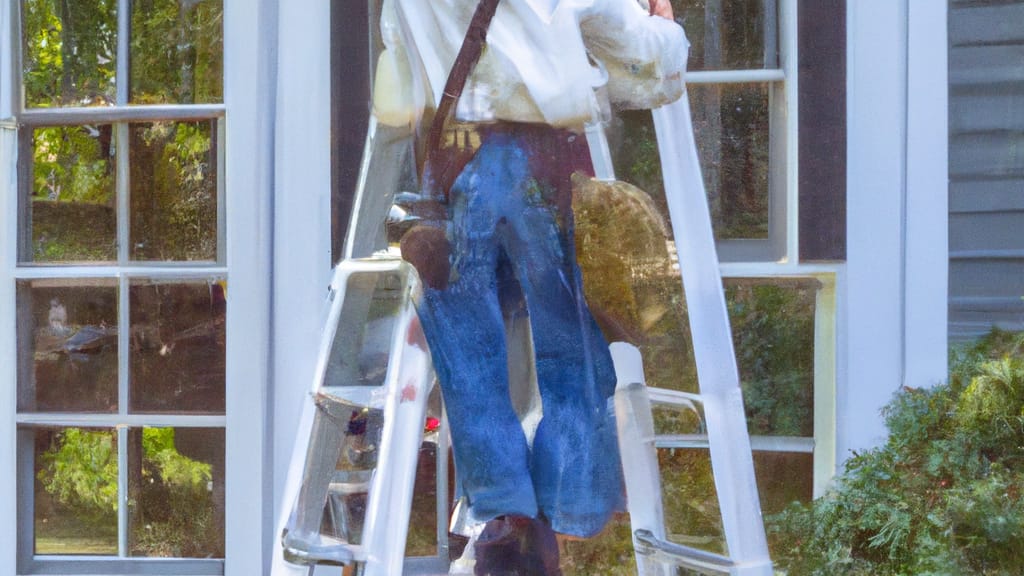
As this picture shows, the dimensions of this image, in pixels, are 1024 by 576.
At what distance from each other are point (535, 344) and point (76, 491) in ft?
4.13

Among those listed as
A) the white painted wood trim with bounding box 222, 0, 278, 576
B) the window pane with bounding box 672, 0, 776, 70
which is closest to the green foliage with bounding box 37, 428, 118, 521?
the white painted wood trim with bounding box 222, 0, 278, 576

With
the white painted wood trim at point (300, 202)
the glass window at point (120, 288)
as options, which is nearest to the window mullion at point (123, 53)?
the glass window at point (120, 288)

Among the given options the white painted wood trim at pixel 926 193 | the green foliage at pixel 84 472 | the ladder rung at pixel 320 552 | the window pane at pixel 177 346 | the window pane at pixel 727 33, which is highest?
the window pane at pixel 727 33

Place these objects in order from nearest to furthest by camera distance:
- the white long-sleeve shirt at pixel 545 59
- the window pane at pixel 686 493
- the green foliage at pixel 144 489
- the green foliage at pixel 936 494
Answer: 1. the green foliage at pixel 936 494
2. the white long-sleeve shirt at pixel 545 59
3. the window pane at pixel 686 493
4. the green foliage at pixel 144 489

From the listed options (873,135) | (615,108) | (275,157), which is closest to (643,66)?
(615,108)

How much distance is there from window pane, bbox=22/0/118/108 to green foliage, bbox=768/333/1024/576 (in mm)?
1920

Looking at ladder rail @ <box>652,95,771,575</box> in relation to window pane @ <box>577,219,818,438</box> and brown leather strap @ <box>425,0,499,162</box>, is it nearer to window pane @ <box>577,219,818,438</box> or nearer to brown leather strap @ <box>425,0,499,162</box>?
window pane @ <box>577,219,818,438</box>

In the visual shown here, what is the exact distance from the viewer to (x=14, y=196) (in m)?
2.58

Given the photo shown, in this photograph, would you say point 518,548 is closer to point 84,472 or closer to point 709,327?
point 709,327

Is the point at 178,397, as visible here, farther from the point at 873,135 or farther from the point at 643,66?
the point at 873,135

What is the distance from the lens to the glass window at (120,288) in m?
2.49

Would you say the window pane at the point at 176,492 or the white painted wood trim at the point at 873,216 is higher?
the white painted wood trim at the point at 873,216

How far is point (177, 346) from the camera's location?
8.20 feet

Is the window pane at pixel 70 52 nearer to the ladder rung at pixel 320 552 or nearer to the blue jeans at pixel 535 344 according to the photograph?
the blue jeans at pixel 535 344
